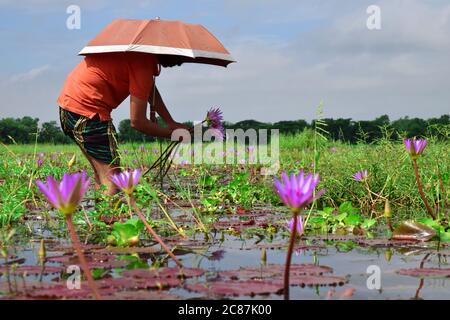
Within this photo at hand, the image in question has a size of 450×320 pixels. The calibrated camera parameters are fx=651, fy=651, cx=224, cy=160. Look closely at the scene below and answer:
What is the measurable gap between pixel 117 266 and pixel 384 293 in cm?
89

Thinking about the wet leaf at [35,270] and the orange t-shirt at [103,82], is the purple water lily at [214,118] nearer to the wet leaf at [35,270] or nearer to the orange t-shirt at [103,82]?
the orange t-shirt at [103,82]

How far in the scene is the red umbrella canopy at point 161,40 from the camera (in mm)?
4598

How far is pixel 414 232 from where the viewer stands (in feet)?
9.61

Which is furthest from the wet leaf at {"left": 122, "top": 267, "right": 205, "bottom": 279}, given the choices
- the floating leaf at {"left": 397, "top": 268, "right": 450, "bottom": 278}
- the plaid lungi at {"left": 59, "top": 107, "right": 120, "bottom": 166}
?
the plaid lungi at {"left": 59, "top": 107, "right": 120, "bottom": 166}

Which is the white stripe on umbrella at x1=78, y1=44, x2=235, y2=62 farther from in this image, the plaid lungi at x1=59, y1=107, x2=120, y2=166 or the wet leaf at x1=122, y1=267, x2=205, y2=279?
the wet leaf at x1=122, y1=267, x2=205, y2=279

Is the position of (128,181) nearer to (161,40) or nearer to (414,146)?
(414,146)

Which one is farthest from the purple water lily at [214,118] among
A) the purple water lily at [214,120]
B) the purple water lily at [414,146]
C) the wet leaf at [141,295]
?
the wet leaf at [141,295]

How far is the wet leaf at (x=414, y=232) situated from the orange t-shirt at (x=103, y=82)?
231 cm

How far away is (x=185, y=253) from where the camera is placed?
257 cm

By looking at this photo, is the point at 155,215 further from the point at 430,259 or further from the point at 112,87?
the point at 430,259

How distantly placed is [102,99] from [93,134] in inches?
11.0

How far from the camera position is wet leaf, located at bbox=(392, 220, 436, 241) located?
2.92 m

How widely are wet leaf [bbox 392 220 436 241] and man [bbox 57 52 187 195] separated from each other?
2.16 meters

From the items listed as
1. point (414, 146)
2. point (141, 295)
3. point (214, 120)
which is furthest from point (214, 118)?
point (141, 295)
